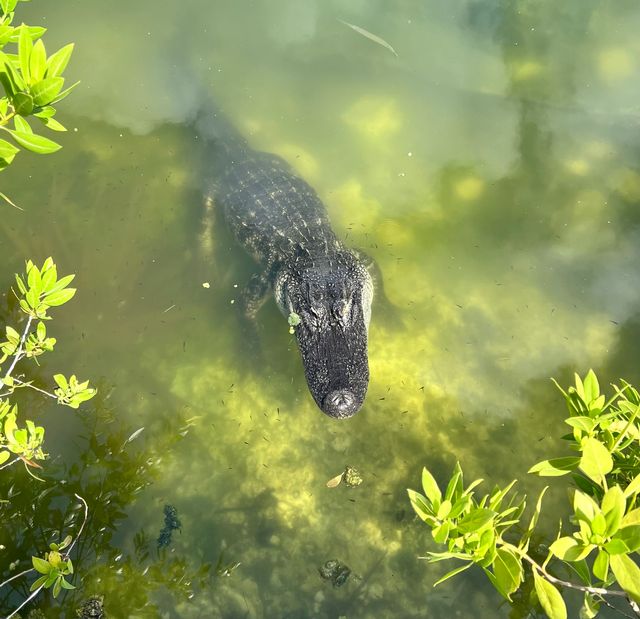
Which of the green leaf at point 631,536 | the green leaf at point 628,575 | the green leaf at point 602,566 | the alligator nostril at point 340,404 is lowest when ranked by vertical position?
the alligator nostril at point 340,404

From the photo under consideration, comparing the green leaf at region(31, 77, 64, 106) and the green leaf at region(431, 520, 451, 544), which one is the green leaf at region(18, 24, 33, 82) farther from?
the green leaf at region(431, 520, 451, 544)

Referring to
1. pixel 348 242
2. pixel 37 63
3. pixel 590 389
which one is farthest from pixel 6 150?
pixel 348 242

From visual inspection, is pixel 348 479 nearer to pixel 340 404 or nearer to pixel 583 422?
pixel 340 404

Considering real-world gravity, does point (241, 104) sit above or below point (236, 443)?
above

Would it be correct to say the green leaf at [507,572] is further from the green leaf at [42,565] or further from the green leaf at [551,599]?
the green leaf at [42,565]

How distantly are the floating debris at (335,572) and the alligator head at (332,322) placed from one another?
0.96m

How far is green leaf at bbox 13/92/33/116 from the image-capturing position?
1414 mm

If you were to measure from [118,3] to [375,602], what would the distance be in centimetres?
600

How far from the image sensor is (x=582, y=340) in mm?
4098

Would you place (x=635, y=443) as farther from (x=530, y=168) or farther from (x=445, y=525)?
(x=530, y=168)

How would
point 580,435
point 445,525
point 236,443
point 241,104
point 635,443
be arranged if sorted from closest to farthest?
1. point 445,525
2. point 580,435
3. point 635,443
4. point 236,443
5. point 241,104

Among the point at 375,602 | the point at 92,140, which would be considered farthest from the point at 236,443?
the point at 92,140

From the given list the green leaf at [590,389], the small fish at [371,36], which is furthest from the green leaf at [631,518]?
the small fish at [371,36]

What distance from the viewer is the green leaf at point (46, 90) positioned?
1.39 meters
